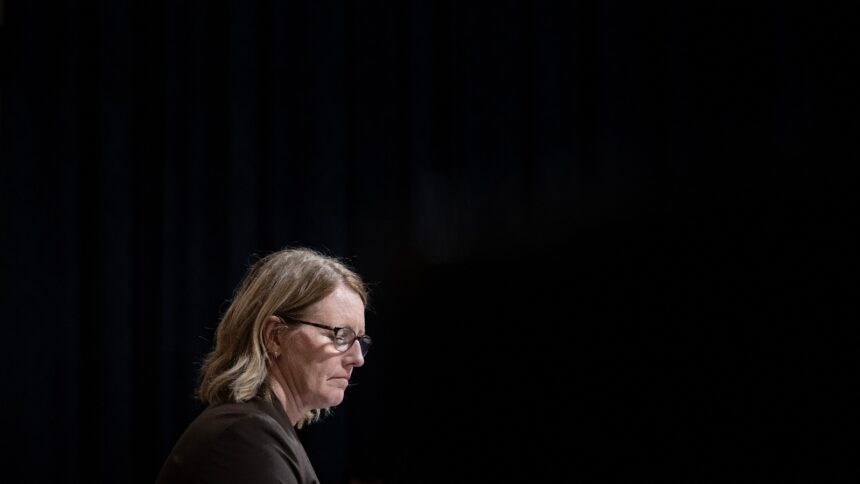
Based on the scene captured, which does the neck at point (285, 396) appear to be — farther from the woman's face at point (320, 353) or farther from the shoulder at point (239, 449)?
the shoulder at point (239, 449)

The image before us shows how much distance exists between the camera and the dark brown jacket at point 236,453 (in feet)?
3.84

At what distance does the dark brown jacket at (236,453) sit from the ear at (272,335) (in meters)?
0.16

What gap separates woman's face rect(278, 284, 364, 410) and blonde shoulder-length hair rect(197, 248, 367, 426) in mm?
25

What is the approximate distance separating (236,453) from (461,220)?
55.8 inches

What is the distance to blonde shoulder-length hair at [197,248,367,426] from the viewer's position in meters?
1.38

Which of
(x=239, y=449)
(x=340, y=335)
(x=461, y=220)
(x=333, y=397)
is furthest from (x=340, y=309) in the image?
(x=461, y=220)

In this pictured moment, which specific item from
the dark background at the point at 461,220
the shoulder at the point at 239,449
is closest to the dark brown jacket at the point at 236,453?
the shoulder at the point at 239,449

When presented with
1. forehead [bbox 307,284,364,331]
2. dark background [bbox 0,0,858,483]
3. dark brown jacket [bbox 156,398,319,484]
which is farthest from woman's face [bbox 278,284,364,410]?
dark background [bbox 0,0,858,483]

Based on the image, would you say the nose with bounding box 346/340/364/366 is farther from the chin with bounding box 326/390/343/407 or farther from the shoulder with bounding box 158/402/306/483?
the shoulder with bounding box 158/402/306/483

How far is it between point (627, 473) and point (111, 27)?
2.14 metres

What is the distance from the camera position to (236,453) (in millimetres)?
1185

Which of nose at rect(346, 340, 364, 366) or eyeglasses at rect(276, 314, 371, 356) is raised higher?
eyeglasses at rect(276, 314, 371, 356)

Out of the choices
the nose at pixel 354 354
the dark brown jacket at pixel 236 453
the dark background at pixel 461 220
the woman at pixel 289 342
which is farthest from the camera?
the dark background at pixel 461 220

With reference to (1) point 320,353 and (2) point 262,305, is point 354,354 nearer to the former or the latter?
(1) point 320,353
